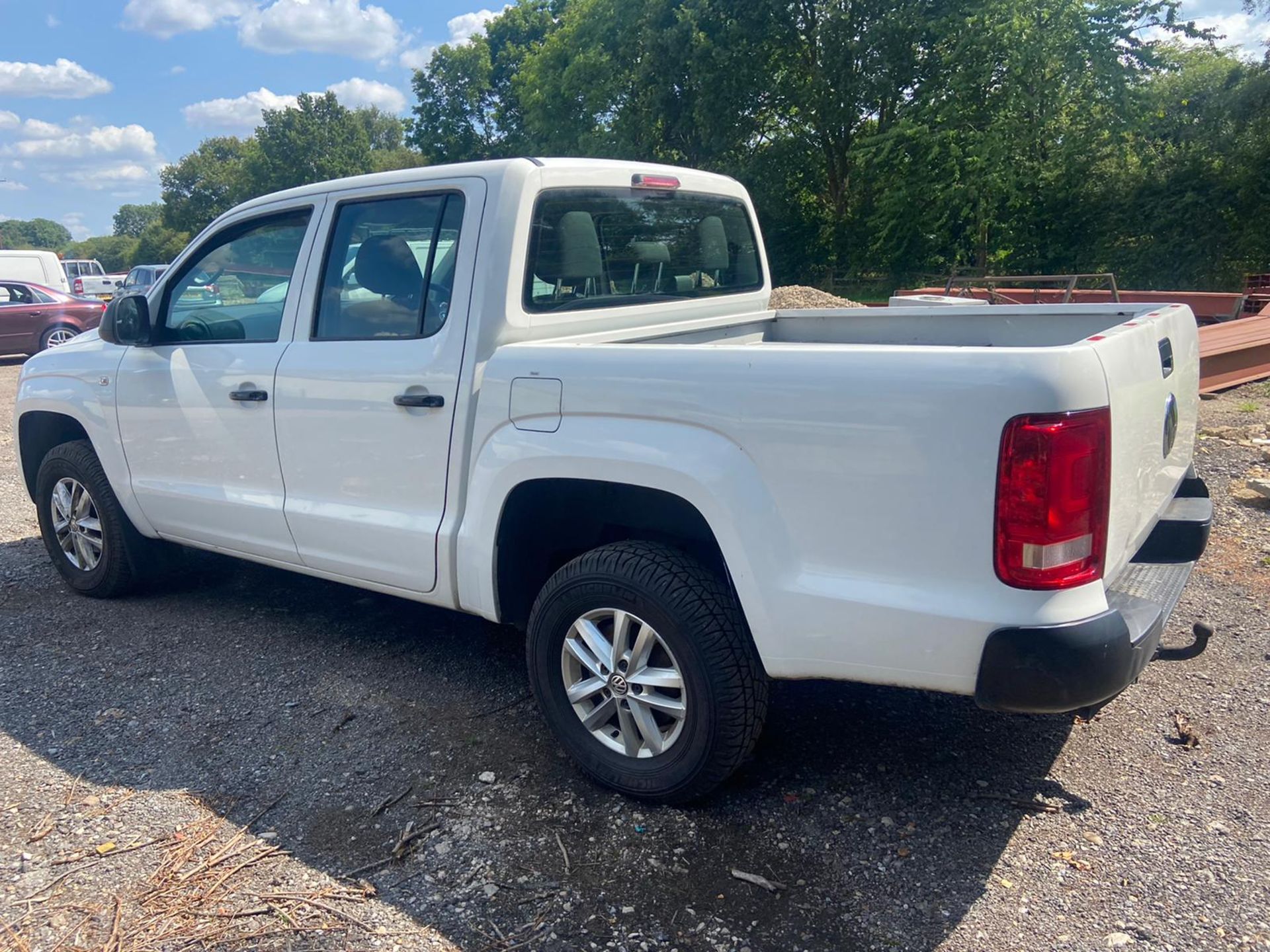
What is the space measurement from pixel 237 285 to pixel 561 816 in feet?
8.94

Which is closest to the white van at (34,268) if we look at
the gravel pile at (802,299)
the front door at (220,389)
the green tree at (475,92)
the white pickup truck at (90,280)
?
the white pickup truck at (90,280)

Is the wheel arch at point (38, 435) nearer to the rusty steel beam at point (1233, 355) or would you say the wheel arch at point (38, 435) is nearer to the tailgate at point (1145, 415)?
the tailgate at point (1145, 415)

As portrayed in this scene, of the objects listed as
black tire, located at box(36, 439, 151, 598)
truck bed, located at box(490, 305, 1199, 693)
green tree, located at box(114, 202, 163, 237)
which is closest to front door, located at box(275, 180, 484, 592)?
truck bed, located at box(490, 305, 1199, 693)

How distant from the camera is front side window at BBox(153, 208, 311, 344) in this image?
397cm

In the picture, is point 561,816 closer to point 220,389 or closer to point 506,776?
point 506,776

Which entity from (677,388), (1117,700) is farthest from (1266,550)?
(677,388)

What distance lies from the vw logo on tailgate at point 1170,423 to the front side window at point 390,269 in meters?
2.34

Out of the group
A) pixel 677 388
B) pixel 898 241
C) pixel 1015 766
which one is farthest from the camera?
pixel 898 241

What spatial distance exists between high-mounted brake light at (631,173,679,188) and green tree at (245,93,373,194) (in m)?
78.7

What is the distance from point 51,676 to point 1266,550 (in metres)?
5.90

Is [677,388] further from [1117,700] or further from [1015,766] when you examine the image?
[1117,700]

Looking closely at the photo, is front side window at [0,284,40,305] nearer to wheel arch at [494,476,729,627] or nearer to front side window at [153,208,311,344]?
front side window at [153,208,311,344]

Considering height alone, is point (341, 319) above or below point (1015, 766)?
above

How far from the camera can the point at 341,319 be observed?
374cm
